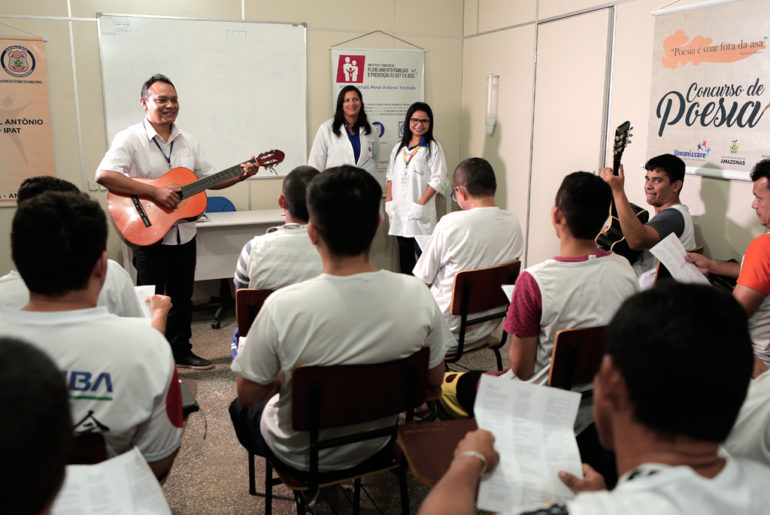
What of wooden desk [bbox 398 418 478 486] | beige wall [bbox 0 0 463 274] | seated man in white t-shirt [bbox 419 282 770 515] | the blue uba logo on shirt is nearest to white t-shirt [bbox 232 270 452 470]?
wooden desk [bbox 398 418 478 486]

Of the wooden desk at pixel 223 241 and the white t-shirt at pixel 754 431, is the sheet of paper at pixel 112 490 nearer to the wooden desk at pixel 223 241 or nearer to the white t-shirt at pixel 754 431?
the white t-shirt at pixel 754 431

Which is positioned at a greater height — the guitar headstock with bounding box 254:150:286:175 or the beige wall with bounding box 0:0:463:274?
the beige wall with bounding box 0:0:463:274

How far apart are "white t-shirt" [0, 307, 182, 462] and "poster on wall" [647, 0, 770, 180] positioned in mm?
2825

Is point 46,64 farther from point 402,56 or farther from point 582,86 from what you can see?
point 582,86

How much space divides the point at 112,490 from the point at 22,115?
3988 mm

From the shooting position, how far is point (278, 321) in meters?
1.36

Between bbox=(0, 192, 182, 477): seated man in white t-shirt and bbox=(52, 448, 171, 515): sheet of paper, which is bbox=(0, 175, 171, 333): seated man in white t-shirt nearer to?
bbox=(0, 192, 182, 477): seated man in white t-shirt

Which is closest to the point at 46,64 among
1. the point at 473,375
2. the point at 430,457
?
the point at 473,375

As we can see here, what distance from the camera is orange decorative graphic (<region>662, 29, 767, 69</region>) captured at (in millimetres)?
2758

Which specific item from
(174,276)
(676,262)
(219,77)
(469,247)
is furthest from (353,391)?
(219,77)

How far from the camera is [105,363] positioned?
114cm

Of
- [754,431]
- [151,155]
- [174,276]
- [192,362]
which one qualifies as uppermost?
[151,155]

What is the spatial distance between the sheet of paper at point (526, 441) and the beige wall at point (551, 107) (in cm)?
230

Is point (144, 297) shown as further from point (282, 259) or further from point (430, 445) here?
point (430, 445)
